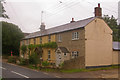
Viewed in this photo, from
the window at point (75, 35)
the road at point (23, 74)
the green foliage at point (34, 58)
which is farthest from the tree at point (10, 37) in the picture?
the road at point (23, 74)

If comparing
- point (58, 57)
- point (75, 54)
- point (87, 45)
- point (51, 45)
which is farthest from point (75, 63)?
point (51, 45)

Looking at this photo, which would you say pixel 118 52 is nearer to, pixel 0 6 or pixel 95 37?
pixel 95 37

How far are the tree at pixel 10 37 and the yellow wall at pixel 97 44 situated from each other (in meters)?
29.6

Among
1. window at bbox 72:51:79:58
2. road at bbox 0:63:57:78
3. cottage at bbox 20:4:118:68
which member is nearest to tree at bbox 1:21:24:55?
cottage at bbox 20:4:118:68

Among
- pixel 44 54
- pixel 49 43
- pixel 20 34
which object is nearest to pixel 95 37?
pixel 49 43

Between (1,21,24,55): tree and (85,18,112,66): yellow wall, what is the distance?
97.1ft

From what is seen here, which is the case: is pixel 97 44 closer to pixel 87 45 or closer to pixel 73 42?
→ pixel 87 45

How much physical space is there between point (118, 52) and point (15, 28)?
32689 mm

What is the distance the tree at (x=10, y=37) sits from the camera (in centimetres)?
4534

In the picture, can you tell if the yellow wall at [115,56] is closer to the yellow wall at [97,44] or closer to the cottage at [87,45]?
the cottage at [87,45]

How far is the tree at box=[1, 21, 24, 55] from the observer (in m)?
45.3

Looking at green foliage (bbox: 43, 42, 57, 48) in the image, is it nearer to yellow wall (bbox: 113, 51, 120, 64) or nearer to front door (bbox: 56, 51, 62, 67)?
front door (bbox: 56, 51, 62, 67)

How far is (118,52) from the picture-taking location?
26.6 metres

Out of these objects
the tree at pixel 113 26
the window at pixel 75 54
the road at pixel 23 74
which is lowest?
the road at pixel 23 74
